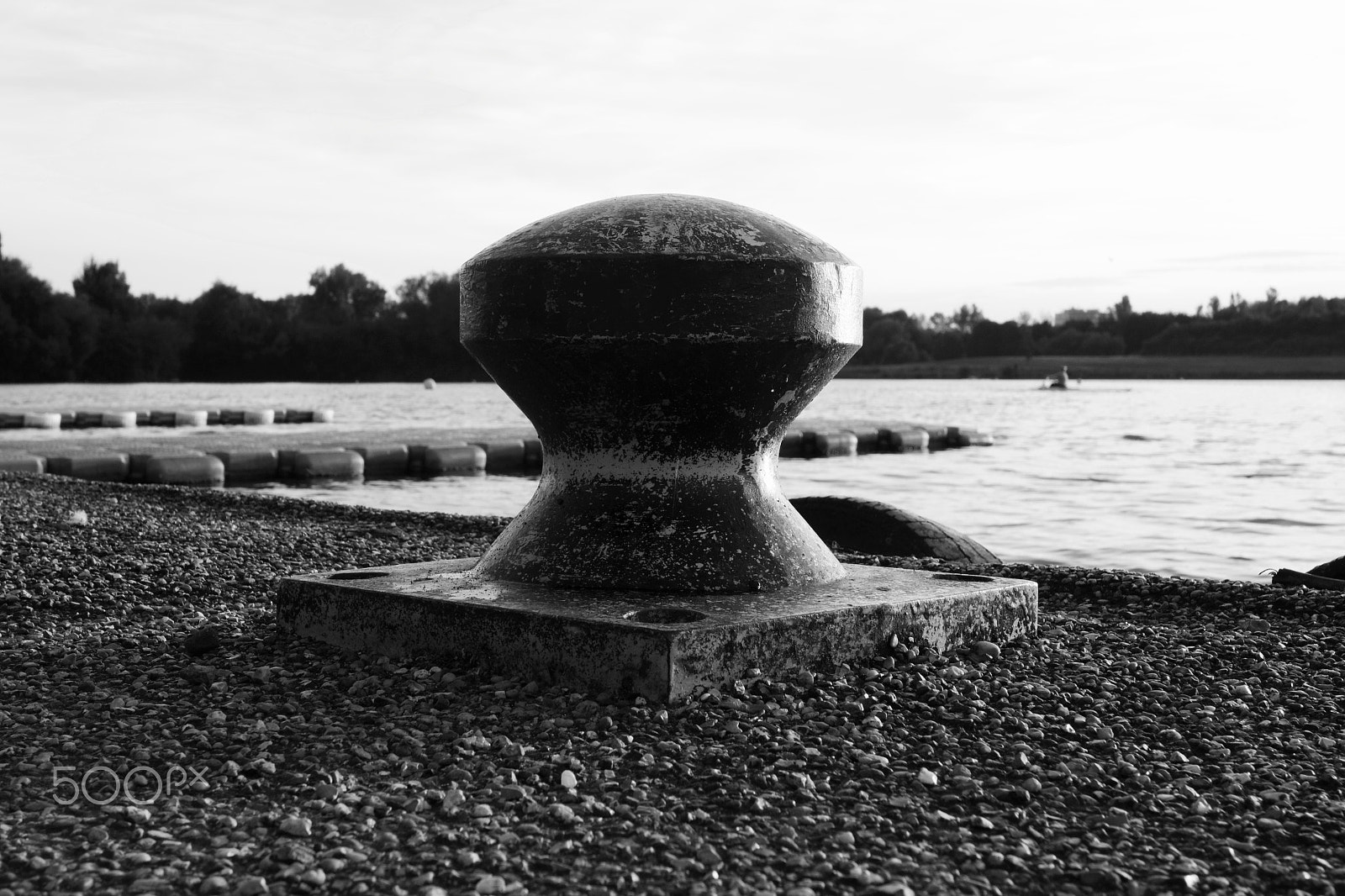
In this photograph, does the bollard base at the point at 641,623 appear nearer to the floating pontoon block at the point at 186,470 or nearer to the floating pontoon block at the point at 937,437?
the floating pontoon block at the point at 186,470

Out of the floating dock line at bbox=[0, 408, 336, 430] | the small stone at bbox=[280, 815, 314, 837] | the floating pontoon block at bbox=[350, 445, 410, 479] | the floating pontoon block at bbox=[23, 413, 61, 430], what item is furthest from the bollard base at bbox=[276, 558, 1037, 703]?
the floating dock line at bbox=[0, 408, 336, 430]

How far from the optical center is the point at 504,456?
21828mm

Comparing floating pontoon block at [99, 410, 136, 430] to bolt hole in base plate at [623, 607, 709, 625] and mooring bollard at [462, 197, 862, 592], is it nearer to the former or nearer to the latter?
mooring bollard at [462, 197, 862, 592]

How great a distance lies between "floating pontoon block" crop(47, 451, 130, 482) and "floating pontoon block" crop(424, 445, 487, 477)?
4880 mm

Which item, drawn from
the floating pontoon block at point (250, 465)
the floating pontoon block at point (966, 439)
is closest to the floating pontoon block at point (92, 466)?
the floating pontoon block at point (250, 465)

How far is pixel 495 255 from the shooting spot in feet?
16.9

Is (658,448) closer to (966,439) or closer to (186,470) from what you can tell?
(186,470)

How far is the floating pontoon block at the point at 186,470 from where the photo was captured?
669 inches

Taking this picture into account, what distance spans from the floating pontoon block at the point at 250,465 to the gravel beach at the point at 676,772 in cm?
1353

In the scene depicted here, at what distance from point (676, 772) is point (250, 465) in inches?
651

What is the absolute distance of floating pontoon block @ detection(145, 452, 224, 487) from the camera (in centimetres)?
1700

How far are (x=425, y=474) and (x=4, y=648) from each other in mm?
15438

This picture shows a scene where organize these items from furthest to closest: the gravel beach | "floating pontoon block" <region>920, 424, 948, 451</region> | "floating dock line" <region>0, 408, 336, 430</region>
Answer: "floating dock line" <region>0, 408, 336, 430</region>
"floating pontoon block" <region>920, 424, 948, 451</region>
the gravel beach

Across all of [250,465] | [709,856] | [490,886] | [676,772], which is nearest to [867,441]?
[250,465]
